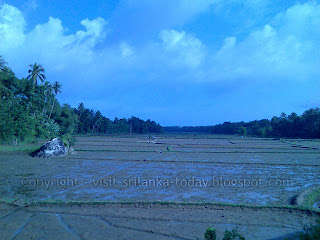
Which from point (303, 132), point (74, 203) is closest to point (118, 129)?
point (303, 132)

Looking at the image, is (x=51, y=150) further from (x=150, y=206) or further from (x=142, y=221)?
(x=142, y=221)

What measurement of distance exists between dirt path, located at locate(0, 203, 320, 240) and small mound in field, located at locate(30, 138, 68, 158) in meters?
13.6

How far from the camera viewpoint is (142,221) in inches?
245

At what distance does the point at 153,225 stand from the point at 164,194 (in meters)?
3.08

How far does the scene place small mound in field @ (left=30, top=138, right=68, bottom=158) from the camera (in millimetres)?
19956

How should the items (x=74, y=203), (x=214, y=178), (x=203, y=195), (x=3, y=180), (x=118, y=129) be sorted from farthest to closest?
(x=118, y=129)
(x=214, y=178)
(x=3, y=180)
(x=203, y=195)
(x=74, y=203)

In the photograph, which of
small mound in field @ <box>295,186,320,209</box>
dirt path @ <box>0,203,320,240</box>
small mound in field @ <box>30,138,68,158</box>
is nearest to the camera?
dirt path @ <box>0,203,320,240</box>

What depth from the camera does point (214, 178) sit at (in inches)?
479

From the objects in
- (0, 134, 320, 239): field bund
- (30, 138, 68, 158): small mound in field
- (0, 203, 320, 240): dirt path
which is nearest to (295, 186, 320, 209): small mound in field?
(0, 134, 320, 239): field bund

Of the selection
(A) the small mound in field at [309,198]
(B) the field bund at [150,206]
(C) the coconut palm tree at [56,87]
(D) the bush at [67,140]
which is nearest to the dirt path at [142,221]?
(B) the field bund at [150,206]

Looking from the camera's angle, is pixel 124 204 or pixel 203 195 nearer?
pixel 124 204

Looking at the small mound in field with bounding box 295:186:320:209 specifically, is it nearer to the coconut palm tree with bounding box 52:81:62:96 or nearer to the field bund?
the field bund

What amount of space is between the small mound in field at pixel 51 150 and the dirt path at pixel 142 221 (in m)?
13.6

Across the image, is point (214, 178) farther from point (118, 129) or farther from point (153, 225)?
point (118, 129)
